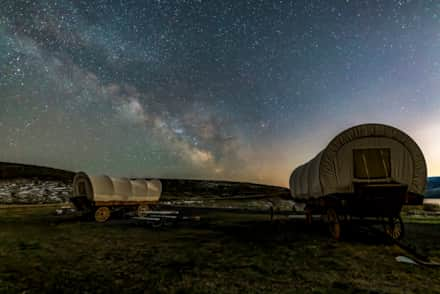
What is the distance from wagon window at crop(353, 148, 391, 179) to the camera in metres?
8.27

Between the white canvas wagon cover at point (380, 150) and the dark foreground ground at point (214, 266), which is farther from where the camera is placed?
the white canvas wagon cover at point (380, 150)

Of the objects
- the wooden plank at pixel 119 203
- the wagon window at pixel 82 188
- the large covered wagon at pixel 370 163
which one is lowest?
the wooden plank at pixel 119 203

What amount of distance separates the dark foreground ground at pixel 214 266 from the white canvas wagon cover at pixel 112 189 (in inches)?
250

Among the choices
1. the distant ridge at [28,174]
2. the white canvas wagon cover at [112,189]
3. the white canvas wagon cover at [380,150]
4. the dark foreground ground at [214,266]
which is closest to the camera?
the dark foreground ground at [214,266]

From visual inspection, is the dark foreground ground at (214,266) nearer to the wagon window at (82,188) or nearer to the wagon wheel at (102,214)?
the wagon wheel at (102,214)

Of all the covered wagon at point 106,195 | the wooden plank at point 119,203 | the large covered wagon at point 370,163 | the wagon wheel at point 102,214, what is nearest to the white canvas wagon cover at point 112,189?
the covered wagon at point 106,195

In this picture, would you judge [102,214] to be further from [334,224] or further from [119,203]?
[334,224]

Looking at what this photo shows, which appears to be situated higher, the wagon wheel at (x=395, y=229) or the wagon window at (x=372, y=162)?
the wagon window at (x=372, y=162)

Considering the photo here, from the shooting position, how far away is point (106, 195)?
15.6 metres

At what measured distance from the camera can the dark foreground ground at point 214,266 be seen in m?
4.34

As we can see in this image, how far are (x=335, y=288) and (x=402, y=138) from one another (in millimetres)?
6526

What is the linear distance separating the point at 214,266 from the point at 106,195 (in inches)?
483

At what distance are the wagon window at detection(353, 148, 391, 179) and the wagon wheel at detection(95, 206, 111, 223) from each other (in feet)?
45.9

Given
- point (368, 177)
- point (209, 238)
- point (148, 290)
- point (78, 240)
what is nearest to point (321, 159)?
point (368, 177)
